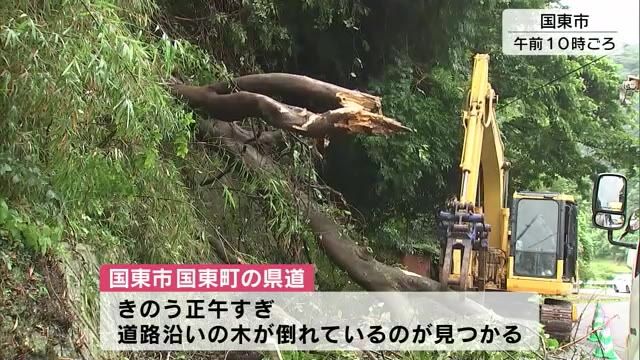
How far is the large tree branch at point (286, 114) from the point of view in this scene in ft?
10.00

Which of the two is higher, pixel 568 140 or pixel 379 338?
pixel 568 140

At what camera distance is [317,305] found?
12.0 feet

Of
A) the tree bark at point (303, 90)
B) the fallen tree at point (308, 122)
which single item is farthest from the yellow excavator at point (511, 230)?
the tree bark at point (303, 90)

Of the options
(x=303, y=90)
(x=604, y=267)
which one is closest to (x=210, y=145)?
(x=303, y=90)

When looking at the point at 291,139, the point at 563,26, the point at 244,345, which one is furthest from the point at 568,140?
the point at 244,345

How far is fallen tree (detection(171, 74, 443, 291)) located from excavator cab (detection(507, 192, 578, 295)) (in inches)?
59.9

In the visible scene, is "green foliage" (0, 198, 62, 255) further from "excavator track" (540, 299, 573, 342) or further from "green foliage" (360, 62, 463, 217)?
"excavator track" (540, 299, 573, 342)

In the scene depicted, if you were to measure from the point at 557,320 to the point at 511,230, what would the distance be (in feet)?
2.78

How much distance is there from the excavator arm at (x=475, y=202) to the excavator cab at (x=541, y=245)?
0.25 meters

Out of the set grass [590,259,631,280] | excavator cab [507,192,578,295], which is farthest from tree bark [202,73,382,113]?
grass [590,259,631,280]

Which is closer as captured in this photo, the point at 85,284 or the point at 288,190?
the point at 85,284

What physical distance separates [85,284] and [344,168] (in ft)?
11.5

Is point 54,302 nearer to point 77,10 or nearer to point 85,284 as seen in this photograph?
point 85,284
